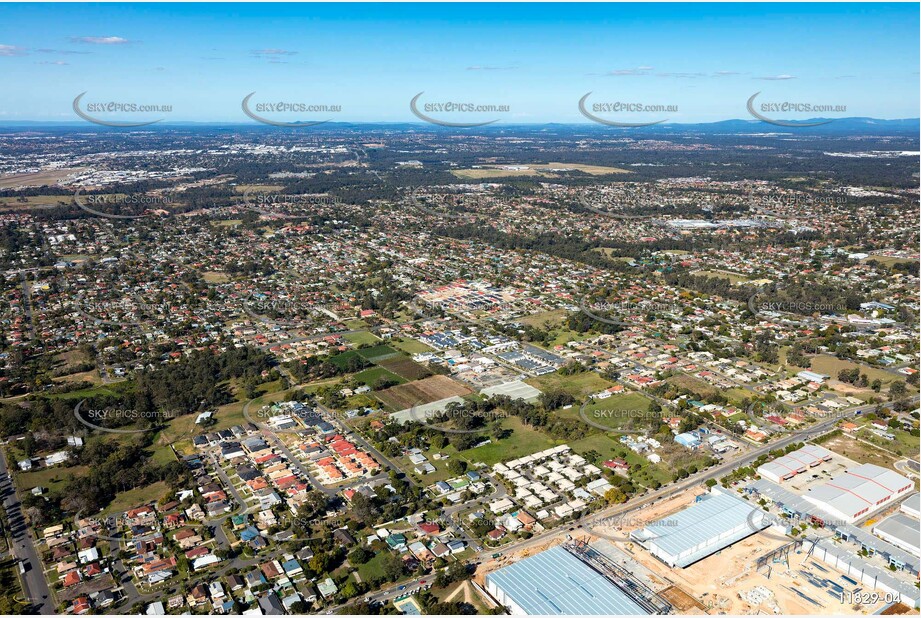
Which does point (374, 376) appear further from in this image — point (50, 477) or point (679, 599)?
point (679, 599)

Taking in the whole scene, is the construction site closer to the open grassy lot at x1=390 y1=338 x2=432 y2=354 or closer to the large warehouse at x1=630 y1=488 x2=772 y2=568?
the large warehouse at x1=630 y1=488 x2=772 y2=568

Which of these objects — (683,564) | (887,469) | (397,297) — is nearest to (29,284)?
(397,297)

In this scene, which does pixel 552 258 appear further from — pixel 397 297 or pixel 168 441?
pixel 168 441

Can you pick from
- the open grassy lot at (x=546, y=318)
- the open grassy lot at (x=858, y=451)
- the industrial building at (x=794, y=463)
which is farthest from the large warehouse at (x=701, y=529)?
the open grassy lot at (x=546, y=318)
